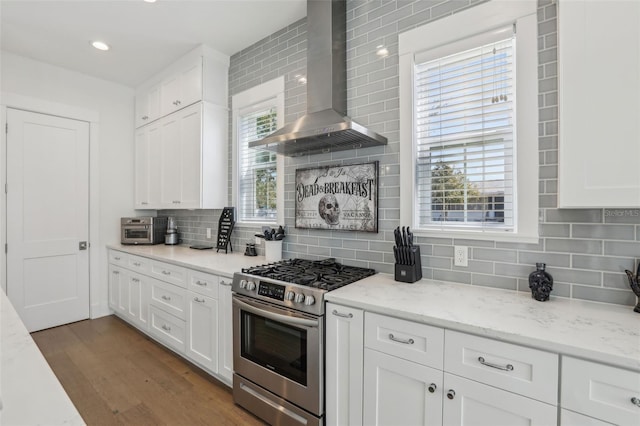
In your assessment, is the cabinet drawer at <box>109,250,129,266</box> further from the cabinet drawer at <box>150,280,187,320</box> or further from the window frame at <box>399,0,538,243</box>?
the window frame at <box>399,0,538,243</box>

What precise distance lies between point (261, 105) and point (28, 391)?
2794 mm

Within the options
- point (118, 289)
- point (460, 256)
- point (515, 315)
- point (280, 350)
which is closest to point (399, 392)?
point (515, 315)

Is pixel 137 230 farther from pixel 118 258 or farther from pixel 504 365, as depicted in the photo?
pixel 504 365

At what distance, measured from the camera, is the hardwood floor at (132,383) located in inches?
83.6

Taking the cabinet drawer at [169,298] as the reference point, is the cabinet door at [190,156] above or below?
above

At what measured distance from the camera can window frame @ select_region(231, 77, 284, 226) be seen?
290cm

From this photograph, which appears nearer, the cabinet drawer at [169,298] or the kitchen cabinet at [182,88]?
the cabinet drawer at [169,298]

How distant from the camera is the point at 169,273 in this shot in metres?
2.88

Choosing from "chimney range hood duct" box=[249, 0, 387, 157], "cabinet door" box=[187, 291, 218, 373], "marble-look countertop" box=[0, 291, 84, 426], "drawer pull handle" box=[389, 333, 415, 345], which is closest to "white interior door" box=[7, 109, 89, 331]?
"cabinet door" box=[187, 291, 218, 373]

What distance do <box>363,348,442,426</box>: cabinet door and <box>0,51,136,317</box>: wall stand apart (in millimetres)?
3828

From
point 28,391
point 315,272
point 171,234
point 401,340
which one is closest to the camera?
point 28,391

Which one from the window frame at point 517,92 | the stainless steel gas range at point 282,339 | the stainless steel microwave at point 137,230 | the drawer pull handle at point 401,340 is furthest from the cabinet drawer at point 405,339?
the stainless steel microwave at point 137,230

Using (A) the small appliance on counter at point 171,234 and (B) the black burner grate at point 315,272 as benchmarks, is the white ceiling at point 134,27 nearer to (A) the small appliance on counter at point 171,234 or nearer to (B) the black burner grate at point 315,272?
(A) the small appliance on counter at point 171,234

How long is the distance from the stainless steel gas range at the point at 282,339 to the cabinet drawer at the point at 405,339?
0.30 meters
